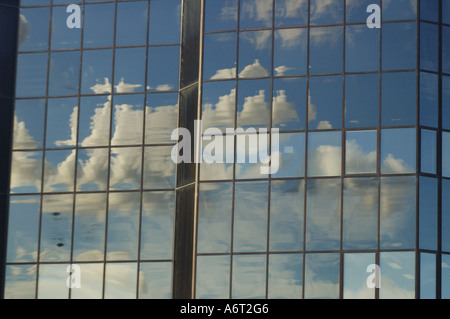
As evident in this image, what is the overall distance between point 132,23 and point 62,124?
16.9ft

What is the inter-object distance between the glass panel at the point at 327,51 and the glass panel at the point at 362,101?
0.92 metres

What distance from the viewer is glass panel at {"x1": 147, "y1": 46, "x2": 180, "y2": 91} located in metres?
45.1

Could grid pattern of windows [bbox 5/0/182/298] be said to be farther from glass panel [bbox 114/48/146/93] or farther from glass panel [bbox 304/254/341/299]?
glass panel [bbox 304/254/341/299]

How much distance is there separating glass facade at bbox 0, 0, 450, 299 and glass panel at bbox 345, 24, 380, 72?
5 centimetres

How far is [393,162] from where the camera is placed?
Answer: 40.9m

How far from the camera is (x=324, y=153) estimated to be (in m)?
41.6

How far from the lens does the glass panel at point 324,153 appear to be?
136 feet

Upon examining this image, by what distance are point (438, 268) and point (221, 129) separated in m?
9.81

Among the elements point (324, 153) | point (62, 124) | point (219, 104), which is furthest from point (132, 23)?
point (324, 153)

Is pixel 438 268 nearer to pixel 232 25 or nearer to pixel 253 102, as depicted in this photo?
pixel 253 102

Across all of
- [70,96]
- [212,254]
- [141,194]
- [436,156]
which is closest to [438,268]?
[436,156]

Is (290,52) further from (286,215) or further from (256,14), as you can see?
(286,215)

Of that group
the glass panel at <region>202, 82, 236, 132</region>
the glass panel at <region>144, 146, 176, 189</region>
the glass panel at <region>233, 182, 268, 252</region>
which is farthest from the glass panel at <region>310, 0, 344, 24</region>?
the glass panel at <region>144, 146, 176, 189</region>

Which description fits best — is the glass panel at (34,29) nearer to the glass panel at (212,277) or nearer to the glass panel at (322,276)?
the glass panel at (212,277)
